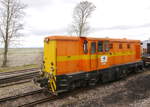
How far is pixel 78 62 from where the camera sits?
25.3 ft

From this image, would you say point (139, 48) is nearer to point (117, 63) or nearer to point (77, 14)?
point (117, 63)

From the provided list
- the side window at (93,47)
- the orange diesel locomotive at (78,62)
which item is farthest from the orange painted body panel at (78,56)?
the side window at (93,47)

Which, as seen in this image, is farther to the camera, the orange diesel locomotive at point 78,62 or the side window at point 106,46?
the side window at point 106,46

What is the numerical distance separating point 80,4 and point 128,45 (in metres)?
16.1

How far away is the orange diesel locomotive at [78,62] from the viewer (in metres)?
6.86

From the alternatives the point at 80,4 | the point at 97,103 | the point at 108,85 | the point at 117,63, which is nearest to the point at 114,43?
the point at 117,63

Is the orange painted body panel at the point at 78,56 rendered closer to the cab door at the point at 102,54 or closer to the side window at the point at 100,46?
the cab door at the point at 102,54

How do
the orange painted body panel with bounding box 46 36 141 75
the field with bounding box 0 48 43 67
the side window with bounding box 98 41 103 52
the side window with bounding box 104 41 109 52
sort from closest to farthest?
the orange painted body panel with bounding box 46 36 141 75 → the side window with bounding box 98 41 103 52 → the side window with bounding box 104 41 109 52 → the field with bounding box 0 48 43 67

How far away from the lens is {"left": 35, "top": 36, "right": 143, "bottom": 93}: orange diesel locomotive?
22.5ft

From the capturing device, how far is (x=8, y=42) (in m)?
18.5

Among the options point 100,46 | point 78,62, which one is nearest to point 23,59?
point 78,62

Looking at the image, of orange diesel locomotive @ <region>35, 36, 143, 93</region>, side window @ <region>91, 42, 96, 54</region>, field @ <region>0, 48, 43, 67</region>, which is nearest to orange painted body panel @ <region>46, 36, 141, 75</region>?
orange diesel locomotive @ <region>35, 36, 143, 93</region>

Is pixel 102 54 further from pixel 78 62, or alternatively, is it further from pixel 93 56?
pixel 78 62

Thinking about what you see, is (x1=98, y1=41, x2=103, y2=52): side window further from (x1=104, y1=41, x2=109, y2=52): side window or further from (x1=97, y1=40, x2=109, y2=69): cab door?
(x1=104, y1=41, x2=109, y2=52): side window
